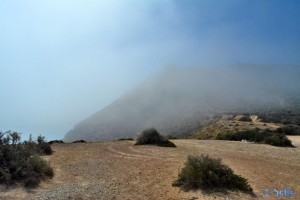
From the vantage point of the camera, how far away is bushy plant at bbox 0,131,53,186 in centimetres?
1251

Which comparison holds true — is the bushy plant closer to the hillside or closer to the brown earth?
the brown earth

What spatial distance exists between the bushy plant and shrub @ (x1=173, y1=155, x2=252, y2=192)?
4.86 meters

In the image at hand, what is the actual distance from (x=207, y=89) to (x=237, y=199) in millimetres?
101902

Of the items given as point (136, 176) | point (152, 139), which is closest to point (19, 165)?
point (136, 176)

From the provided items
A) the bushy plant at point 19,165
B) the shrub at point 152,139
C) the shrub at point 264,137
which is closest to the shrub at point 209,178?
the bushy plant at point 19,165

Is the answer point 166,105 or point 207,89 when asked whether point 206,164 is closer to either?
point 166,105

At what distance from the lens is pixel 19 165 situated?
43.3 feet

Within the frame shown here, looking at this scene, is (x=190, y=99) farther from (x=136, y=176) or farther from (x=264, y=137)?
(x=136, y=176)

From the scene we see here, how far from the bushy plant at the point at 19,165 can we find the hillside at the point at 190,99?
48.0 metres

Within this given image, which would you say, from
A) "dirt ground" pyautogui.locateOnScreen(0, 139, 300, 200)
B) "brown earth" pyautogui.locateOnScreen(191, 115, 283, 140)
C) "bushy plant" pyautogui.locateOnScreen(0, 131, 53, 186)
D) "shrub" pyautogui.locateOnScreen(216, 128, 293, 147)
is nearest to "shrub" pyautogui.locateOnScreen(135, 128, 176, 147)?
"dirt ground" pyautogui.locateOnScreen(0, 139, 300, 200)

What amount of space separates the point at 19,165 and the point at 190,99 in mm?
87417

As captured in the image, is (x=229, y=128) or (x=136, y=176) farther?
(x=229, y=128)

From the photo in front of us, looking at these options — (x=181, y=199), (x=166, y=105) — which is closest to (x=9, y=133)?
(x=181, y=199)

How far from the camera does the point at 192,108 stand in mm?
87625
